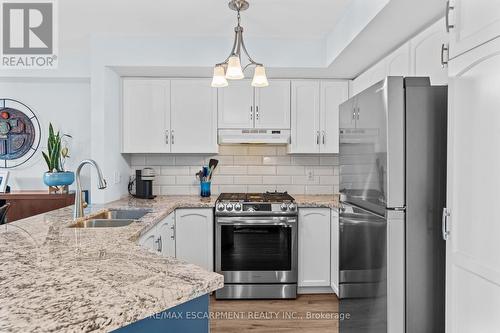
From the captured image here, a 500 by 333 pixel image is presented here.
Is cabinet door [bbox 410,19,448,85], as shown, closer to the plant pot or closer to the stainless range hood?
the stainless range hood

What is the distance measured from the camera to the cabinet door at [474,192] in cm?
110

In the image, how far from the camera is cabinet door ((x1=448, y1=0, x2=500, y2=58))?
3.56 ft

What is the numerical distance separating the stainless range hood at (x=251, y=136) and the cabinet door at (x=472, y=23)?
2204 millimetres

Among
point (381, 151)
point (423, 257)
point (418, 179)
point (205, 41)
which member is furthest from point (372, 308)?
point (205, 41)

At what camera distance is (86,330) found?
2.31 ft

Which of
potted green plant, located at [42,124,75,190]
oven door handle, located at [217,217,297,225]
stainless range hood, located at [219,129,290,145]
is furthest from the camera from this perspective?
stainless range hood, located at [219,129,290,145]

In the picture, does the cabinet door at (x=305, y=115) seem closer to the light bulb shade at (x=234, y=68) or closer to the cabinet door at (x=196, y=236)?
the cabinet door at (x=196, y=236)

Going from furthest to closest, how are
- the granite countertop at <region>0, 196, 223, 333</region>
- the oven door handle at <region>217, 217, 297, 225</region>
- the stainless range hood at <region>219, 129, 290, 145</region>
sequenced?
the stainless range hood at <region>219, 129, 290, 145</region>
the oven door handle at <region>217, 217, 297, 225</region>
the granite countertop at <region>0, 196, 223, 333</region>

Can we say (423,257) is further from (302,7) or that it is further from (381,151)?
(302,7)

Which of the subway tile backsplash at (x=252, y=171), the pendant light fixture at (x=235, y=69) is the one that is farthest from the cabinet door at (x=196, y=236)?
the pendant light fixture at (x=235, y=69)

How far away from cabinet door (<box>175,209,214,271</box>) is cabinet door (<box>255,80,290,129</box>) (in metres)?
1.10

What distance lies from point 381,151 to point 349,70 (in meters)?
1.92

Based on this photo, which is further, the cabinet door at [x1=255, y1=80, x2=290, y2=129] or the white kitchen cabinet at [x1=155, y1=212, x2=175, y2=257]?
the cabinet door at [x1=255, y1=80, x2=290, y2=129]

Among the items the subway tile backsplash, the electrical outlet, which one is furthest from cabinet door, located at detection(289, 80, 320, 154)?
the electrical outlet
